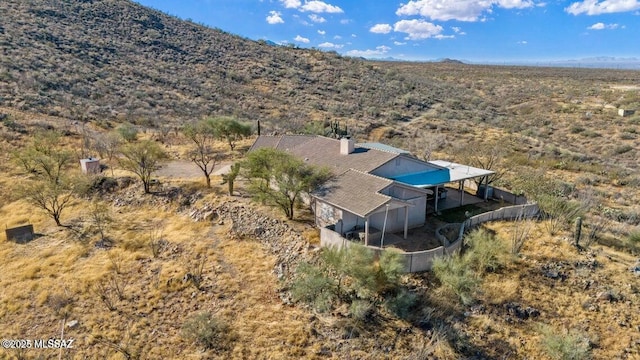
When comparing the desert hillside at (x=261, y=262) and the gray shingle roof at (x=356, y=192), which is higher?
the gray shingle roof at (x=356, y=192)

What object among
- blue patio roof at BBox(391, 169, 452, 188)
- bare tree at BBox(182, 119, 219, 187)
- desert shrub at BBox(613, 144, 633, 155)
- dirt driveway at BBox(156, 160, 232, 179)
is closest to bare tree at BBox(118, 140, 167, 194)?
dirt driveway at BBox(156, 160, 232, 179)

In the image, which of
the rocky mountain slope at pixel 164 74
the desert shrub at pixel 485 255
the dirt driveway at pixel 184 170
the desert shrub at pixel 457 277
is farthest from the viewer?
the rocky mountain slope at pixel 164 74

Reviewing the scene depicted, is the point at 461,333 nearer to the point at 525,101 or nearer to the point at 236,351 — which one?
the point at 236,351

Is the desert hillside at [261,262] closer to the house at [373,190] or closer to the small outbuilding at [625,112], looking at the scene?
the house at [373,190]

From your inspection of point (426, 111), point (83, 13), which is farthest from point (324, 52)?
point (83, 13)

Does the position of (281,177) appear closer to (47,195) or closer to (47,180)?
(47,195)

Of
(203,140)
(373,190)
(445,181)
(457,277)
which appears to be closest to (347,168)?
(373,190)

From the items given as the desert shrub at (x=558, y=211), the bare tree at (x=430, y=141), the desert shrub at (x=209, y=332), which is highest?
the bare tree at (x=430, y=141)

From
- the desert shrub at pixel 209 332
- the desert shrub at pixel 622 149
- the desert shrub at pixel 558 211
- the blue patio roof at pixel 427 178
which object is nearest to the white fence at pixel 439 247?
the desert shrub at pixel 558 211
